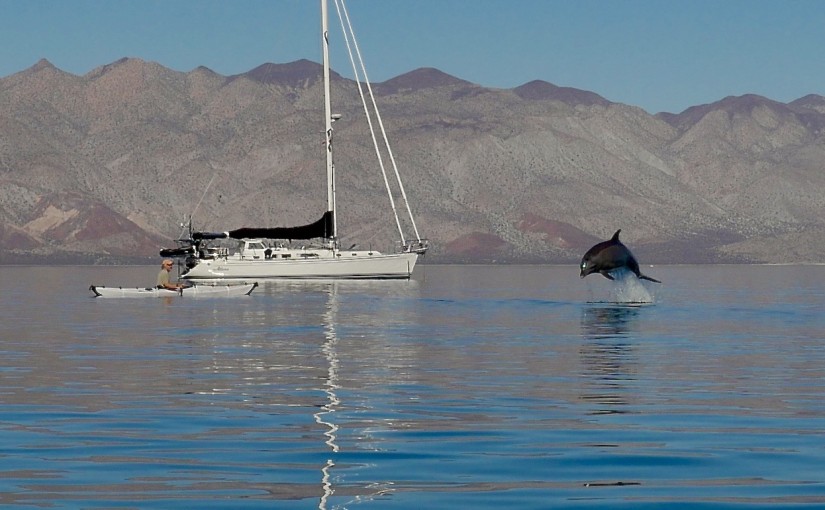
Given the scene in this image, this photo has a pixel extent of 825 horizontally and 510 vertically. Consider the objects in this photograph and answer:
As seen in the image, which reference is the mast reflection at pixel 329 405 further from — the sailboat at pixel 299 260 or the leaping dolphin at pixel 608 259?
the sailboat at pixel 299 260

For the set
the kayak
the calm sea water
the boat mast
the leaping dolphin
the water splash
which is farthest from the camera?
the boat mast

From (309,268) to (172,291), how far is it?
40698mm

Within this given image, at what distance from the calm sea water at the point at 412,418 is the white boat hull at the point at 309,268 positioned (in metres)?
65.0

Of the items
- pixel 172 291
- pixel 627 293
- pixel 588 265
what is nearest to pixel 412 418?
pixel 588 265

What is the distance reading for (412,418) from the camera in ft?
76.8

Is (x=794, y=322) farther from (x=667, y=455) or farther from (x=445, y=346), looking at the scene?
(x=667, y=455)

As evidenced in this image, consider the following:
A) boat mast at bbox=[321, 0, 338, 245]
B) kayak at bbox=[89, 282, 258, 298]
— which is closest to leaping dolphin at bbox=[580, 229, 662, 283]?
kayak at bbox=[89, 282, 258, 298]

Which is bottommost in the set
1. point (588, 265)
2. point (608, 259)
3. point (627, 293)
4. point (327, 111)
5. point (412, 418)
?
point (412, 418)

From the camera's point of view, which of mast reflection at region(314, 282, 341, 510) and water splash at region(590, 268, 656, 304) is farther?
water splash at region(590, 268, 656, 304)

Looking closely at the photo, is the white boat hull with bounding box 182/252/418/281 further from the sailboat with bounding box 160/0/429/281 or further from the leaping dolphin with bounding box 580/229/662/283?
the leaping dolphin with bounding box 580/229/662/283

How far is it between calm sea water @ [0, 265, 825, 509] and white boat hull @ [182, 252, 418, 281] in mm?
64984

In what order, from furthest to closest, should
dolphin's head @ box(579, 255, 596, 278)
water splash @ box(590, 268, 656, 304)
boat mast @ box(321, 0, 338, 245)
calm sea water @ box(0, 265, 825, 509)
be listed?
boat mast @ box(321, 0, 338, 245) → water splash @ box(590, 268, 656, 304) → dolphin's head @ box(579, 255, 596, 278) → calm sea water @ box(0, 265, 825, 509)

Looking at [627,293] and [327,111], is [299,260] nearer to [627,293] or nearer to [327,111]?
[327,111]

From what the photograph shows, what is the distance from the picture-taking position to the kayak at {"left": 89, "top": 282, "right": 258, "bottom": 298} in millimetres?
74750
